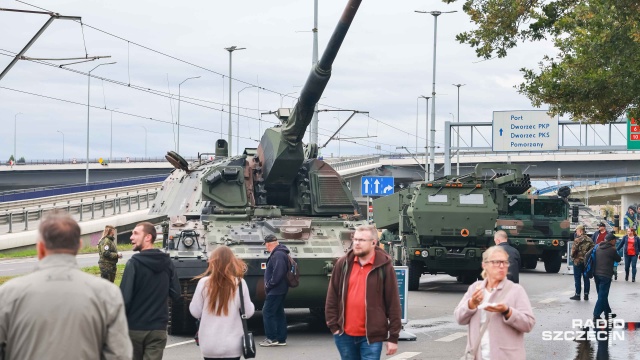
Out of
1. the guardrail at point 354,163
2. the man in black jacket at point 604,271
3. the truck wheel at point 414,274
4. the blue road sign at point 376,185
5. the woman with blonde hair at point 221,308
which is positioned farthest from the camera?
the guardrail at point 354,163

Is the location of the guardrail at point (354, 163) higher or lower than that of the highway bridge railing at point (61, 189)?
higher

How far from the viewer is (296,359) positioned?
43.7 feet

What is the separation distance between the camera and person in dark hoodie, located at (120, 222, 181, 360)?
9.42m

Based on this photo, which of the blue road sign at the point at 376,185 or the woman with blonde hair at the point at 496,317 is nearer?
the woman with blonde hair at the point at 496,317

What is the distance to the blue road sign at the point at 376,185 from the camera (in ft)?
142

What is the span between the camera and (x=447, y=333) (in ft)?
53.3

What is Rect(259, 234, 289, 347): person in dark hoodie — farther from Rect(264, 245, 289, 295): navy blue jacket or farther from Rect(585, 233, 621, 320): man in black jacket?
Rect(585, 233, 621, 320): man in black jacket

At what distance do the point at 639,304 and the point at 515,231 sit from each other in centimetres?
879

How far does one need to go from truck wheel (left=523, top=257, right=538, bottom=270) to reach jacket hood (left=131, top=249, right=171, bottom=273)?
23492 millimetres

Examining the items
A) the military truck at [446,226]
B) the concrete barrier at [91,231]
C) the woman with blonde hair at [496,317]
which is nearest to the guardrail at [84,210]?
the concrete barrier at [91,231]

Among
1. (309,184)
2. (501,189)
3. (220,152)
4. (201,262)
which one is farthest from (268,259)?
(501,189)

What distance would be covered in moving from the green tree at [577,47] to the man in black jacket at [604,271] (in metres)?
2.53

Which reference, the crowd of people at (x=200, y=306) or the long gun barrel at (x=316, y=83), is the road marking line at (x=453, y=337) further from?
the crowd of people at (x=200, y=306)

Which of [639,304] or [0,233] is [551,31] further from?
[0,233]
